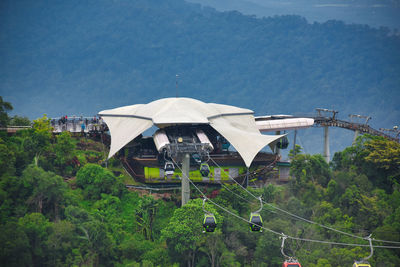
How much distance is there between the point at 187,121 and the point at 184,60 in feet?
404

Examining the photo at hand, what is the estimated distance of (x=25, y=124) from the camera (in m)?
54.5

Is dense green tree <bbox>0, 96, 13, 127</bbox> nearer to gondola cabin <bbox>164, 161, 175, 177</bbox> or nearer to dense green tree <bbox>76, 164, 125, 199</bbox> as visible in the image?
dense green tree <bbox>76, 164, 125, 199</bbox>

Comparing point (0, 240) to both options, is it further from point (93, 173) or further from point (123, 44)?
point (123, 44)

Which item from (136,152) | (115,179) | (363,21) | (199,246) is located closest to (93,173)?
(115,179)

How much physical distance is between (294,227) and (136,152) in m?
15.8

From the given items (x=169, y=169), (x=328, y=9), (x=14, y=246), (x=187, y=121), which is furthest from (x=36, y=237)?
(x=328, y=9)

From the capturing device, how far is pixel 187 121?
44406 millimetres

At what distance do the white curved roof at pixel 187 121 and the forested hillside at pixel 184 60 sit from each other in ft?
350

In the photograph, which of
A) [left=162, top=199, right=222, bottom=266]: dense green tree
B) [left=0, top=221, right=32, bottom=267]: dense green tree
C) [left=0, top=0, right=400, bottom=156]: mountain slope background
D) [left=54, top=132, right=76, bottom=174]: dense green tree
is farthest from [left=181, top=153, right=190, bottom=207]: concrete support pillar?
[left=0, top=0, right=400, bottom=156]: mountain slope background

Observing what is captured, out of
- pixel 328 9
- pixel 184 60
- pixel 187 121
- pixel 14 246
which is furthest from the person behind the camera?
pixel 328 9

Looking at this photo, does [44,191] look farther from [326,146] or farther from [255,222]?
[326,146]

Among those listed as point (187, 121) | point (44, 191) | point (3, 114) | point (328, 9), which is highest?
point (328, 9)

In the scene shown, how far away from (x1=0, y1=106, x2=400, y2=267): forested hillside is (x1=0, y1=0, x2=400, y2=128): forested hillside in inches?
4301

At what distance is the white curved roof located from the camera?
1763 inches
